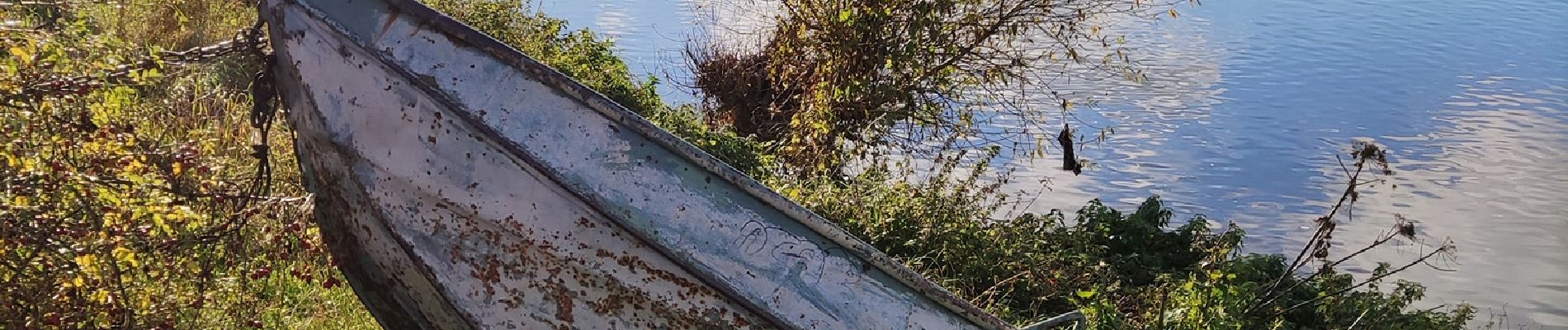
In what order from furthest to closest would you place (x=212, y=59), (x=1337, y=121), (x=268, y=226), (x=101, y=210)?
(x=1337, y=121), (x=268, y=226), (x=101, y=210), (x=212, y=59)

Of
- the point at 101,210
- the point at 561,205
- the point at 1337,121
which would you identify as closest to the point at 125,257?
the point at 101,210

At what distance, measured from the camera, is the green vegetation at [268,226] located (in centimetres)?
326

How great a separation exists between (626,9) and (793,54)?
18.7 ft

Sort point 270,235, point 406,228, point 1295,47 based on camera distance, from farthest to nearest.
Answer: point 1295,47, point 270,235, point 406,228

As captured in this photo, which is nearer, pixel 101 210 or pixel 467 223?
pixel 467 223

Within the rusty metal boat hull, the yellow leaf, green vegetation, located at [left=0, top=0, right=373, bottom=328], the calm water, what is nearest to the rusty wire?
green vegetation, located at [left=0, top=0, right=373, bottom=328]

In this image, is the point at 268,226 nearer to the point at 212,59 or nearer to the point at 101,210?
the point at 101,210

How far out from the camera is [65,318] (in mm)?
3562

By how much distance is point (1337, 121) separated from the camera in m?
10.4

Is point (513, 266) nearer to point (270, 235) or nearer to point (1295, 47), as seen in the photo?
point (270, 235)

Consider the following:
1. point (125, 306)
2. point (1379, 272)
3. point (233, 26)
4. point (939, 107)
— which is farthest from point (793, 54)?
point (125, 306)

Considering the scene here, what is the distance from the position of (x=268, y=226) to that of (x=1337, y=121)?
8602 millimetres

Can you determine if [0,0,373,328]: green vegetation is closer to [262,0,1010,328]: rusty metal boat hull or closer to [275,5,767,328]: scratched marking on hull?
[275,5,767,328]: scratched marking on hull

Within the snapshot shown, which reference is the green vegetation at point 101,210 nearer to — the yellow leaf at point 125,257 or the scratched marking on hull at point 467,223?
the yellow leaf at point 125,257
